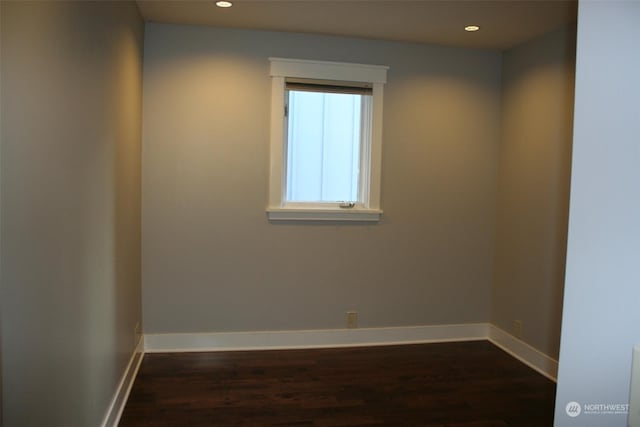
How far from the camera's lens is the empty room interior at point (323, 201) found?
8.09 ft

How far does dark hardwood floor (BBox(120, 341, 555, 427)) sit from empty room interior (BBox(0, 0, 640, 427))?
0.16ft

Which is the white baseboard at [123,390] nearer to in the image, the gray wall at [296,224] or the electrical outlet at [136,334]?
the electrical outlet at [136,334]

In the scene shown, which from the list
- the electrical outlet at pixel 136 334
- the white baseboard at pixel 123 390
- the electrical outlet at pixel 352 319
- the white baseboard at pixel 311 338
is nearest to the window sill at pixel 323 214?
the electrical outlet at pixel 352 319

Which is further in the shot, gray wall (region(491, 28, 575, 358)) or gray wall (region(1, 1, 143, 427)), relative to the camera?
A: gray wall (region(491, 28, 575, 358))

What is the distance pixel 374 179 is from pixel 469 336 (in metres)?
1.60

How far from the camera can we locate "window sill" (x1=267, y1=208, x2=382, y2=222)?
3.40 m

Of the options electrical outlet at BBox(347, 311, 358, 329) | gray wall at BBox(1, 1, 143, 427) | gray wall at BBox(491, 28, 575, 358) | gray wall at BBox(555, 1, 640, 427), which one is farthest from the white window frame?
gray wall at BBox(555, 1, 640, 427)

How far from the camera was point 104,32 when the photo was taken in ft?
6.81

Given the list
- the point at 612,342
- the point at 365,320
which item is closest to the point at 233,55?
the point at 365,320

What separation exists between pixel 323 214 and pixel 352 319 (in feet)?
2.94

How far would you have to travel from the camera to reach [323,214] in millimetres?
3467

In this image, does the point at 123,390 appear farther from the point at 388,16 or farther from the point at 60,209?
the point at 388,16

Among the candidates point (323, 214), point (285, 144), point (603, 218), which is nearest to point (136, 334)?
point (323, 214)

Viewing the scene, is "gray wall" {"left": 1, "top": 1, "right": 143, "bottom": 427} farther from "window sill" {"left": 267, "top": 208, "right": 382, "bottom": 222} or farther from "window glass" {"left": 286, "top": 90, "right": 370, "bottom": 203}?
"window glass" {"left": 286, "top": 90, "right": 370, "bottom": 203}
